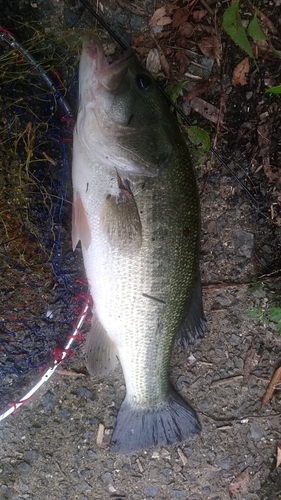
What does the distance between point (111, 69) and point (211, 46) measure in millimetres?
795

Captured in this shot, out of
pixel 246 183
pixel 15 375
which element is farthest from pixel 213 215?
pixel 15 375

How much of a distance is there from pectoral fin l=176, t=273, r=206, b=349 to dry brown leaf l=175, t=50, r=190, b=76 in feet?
3.65

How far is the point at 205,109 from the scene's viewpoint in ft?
7.34

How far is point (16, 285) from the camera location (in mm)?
2248

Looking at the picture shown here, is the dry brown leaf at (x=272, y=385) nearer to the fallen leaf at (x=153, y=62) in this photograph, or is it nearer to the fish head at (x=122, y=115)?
the fish head at (x=122, y=115)

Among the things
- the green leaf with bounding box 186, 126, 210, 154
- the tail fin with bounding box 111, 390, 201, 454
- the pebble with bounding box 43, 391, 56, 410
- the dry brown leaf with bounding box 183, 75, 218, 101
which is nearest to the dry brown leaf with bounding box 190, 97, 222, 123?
the dry brown leaf with bounding box 183, 75, 218, 101

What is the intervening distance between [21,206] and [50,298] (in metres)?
0.53

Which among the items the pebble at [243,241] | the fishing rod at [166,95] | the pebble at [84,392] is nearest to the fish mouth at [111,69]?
the fishing rod at [166,95]

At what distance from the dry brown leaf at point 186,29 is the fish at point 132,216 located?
0.59 m


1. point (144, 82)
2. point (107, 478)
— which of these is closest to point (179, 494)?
point (107, 478)

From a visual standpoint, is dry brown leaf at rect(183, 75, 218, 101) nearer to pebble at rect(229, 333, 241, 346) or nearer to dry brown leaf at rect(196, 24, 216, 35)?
dry brown leaf at rect(196, 24, 216, 35)

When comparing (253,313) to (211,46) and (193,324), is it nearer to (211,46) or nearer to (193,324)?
(193,324)

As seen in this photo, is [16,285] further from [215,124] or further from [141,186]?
[215,124]

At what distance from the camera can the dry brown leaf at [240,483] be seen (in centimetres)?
252
